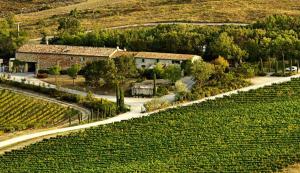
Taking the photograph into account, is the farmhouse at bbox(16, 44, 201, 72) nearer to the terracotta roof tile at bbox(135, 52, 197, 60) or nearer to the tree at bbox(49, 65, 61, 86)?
the terracotta roof tile at bbox(135, 52, 197, 60)

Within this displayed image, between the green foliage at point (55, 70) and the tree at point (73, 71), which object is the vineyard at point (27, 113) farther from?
the green foliage at point (55, 70)

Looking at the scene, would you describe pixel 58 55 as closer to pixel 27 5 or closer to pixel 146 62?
pixel 146 62

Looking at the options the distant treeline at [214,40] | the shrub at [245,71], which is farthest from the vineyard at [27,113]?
the distant treeline at [214,40]

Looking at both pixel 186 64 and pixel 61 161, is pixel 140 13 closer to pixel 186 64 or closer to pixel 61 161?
pixel 186 64

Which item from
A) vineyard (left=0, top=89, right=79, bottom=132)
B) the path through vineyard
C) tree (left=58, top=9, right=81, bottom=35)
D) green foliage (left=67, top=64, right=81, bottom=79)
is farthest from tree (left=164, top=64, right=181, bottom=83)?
tree (left=58, top=9, right=81, bottom=35)

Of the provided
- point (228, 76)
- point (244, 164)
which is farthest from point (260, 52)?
point (244, 164)
